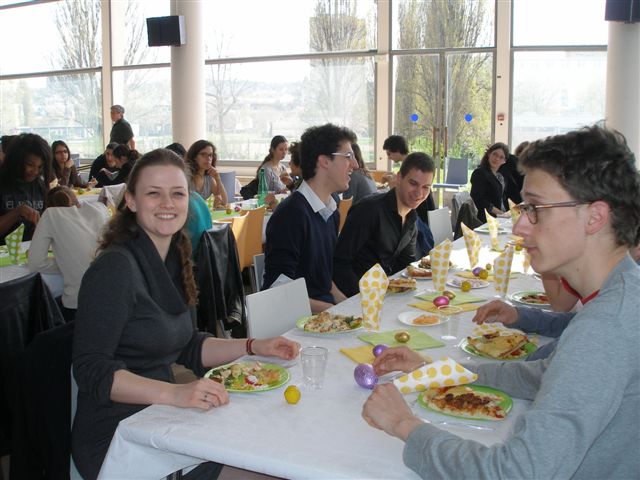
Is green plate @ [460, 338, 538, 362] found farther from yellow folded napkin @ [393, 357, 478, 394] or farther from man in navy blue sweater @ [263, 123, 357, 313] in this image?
man in navy blue sweater @ [263, 123, 357, 313]

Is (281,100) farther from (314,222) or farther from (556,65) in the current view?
(314,222)

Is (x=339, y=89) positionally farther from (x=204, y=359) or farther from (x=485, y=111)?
(x=204, y=359)

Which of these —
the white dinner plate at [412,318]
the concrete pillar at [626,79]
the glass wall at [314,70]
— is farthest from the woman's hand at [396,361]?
the glass wall at [314,70]

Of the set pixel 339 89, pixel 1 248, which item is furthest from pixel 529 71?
pixel 1 248

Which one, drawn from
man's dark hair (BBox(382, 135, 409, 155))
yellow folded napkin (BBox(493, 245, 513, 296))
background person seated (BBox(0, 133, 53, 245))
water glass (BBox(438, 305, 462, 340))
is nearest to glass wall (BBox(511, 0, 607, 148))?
man's dark hair (BBox(382, 135, 409, 155))

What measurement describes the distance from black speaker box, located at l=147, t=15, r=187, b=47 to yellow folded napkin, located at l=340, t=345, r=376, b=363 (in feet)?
28.8

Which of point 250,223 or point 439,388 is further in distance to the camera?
point 250,223

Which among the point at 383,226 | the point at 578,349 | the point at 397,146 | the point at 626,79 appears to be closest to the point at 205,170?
the point at 397,146

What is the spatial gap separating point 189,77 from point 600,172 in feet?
31.2

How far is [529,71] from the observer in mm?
9539

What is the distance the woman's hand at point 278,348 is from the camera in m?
2.03

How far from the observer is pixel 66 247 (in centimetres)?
351

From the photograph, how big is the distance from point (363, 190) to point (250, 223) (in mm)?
1470

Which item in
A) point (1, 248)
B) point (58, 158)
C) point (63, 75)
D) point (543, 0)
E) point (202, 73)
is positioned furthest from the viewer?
point (63, 75)
